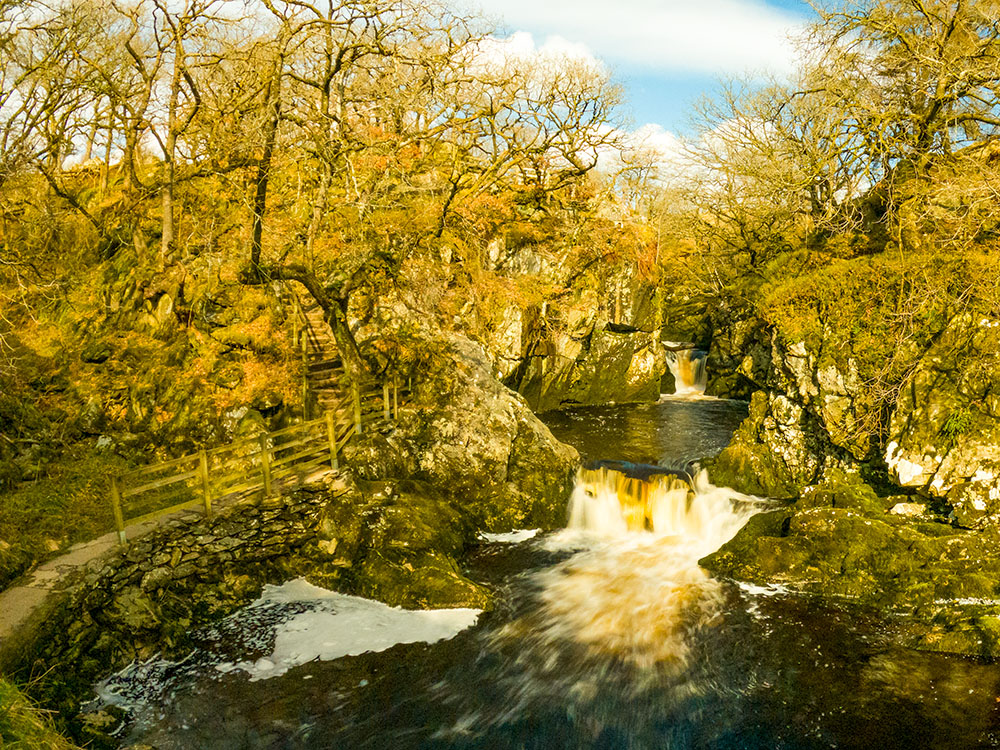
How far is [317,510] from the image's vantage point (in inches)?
492

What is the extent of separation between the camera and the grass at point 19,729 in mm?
4977

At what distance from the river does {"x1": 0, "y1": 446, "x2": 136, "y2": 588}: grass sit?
2.93 meters

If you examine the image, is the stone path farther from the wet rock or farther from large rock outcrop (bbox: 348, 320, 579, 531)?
the wet rock

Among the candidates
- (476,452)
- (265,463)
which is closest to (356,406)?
(265,463)

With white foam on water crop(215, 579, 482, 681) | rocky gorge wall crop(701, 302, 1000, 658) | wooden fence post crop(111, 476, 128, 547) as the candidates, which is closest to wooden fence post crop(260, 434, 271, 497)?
white foam on water crop(215, 579, 482, 681)

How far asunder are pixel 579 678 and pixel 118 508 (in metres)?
8.11

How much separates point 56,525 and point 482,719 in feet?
28.7

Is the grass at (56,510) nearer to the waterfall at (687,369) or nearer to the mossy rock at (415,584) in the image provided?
the mossy rock at (415,584)

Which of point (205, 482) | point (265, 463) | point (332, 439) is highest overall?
point (332, 439)

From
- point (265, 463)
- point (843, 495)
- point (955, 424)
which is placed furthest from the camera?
point (843, 495)

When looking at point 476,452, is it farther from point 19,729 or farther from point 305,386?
point 19,729

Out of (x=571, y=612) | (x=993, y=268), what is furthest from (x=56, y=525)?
(x=993, y=268)

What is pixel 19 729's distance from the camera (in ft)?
16.8

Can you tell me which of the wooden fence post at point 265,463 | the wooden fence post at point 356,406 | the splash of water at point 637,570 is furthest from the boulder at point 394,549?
the wooden fence post at point 356,406
